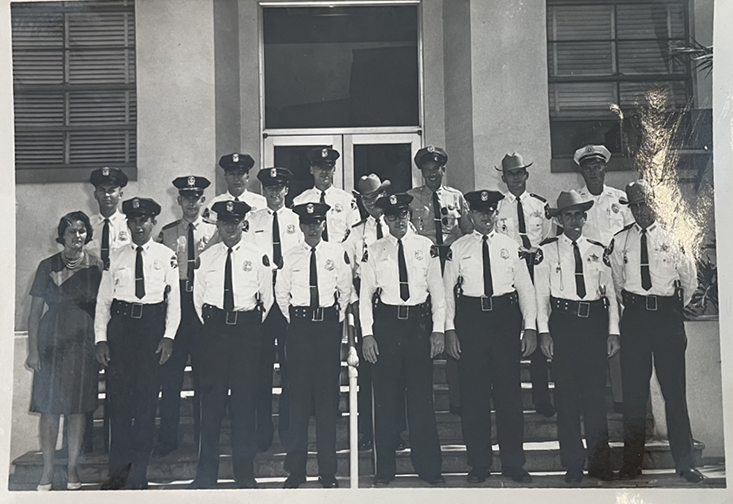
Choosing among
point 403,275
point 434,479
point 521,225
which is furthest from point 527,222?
point 434,479

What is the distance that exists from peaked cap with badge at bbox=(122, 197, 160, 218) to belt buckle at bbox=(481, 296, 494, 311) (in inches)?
32.0

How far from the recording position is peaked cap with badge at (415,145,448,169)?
152 cm

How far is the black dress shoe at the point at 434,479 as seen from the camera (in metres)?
1.49

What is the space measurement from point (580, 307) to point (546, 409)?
0.26 m

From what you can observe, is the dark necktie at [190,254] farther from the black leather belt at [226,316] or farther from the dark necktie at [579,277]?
the dark necktie at [579,277]

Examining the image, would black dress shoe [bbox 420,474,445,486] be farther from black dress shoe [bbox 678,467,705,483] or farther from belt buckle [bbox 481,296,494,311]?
black dress shoe [bbox 678,467,705,483]

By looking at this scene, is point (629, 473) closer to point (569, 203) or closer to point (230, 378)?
point (569, 203)

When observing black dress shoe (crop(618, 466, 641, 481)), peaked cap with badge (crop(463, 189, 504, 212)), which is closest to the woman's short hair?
peaked cap with badge (crop(463, 189, 504, 212))

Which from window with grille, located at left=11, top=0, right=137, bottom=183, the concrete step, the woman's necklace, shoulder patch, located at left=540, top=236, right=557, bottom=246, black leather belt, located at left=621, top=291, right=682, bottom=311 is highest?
window with grille, located at left=11, top=0, right=137, bottom=183

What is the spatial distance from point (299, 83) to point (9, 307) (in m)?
0.88

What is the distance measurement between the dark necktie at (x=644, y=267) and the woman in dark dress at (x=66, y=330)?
130 centimetres

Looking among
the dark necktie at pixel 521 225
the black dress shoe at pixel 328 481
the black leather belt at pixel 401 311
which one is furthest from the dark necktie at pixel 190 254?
the dark necktie at pixel 521 225

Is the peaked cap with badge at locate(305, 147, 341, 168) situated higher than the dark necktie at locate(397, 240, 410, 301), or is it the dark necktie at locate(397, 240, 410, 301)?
the peaked cap with badge at locate(305, 147, 341, 168)

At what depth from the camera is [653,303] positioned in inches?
59.9
